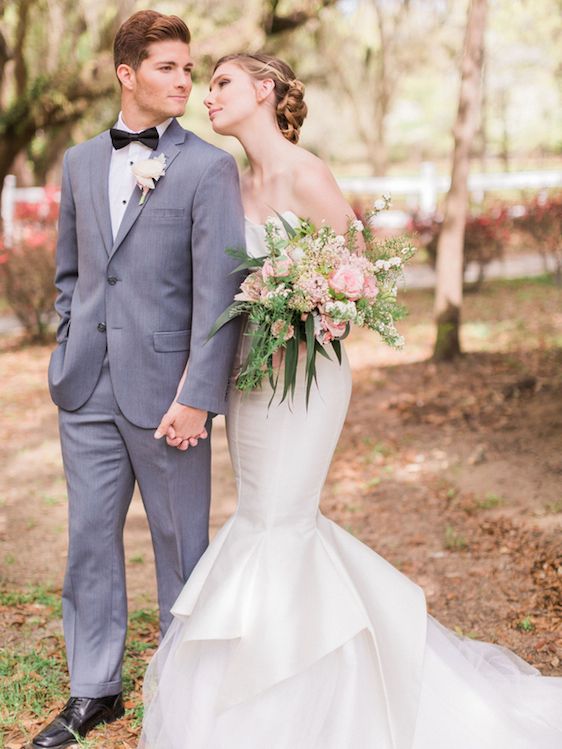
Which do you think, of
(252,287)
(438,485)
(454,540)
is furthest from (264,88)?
(438,485)

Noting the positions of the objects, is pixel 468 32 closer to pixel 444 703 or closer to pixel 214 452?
pixel 214 452

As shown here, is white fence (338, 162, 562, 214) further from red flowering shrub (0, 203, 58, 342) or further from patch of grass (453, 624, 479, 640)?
patch of grass (453, 624, 479, 640)

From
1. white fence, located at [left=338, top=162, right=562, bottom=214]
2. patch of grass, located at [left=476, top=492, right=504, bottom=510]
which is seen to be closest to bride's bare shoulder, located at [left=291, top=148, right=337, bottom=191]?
patch of grass, located at [left=476, top=492, right=504, bottom=510]

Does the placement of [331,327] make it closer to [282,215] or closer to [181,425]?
[282,215]

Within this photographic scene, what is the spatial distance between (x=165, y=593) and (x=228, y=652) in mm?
372

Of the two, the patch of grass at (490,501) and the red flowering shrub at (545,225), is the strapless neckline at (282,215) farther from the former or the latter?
the red flowering shrub at (545,225)

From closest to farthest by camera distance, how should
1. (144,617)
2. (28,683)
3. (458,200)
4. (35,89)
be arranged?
(28,683), (144,617), (458,200), (35,89)

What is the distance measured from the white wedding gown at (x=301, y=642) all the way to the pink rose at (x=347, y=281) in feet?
1.18

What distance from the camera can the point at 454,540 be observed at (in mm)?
5676

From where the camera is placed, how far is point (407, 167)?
5484 cm

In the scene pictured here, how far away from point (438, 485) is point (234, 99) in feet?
13.2

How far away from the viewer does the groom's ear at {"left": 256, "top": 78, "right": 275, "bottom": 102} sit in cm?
327

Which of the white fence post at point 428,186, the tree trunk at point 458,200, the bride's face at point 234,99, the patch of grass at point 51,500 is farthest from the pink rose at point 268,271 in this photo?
the white fence post at point 428,186

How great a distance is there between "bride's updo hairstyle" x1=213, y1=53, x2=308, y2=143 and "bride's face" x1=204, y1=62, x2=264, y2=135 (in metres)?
0.03
